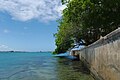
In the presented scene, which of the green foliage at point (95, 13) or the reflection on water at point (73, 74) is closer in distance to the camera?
the reflection on water at point (73, 74)

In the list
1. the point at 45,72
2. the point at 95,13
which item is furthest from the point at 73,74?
the point at 95,13

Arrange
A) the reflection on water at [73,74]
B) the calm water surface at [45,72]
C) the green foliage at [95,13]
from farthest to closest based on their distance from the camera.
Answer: the green foliage at [95,13]
the calm water surface at [45,72]
the reflection on water at [73,74]

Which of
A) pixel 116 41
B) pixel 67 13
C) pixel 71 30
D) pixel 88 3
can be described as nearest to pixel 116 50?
pixel 116 41

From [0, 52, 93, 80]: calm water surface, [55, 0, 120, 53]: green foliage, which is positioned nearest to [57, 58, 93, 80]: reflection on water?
[0, 52, 93, 80]: calm water surface

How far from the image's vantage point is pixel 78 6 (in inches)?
855

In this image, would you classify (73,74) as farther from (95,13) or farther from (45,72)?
(95,13)

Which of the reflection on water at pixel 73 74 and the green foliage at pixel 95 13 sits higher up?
the green foliage at pixel 95 13

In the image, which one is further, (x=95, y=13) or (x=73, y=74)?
(x=95, y=13)

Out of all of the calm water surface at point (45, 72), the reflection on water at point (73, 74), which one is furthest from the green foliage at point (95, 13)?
the calm water surface at point (45, 72)

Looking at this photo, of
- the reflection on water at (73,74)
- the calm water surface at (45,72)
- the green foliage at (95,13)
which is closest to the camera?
the reflection on water at (73,74)

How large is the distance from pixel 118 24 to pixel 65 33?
890 centimetres

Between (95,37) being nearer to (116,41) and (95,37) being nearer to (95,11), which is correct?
(95,11)

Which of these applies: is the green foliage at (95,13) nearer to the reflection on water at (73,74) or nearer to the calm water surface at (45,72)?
the reflection on water at (73,74)

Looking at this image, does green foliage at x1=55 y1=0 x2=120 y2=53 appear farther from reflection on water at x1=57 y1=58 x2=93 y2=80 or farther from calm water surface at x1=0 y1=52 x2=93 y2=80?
calm water surface at x1=0 y1=52 x2=93 y2=80
